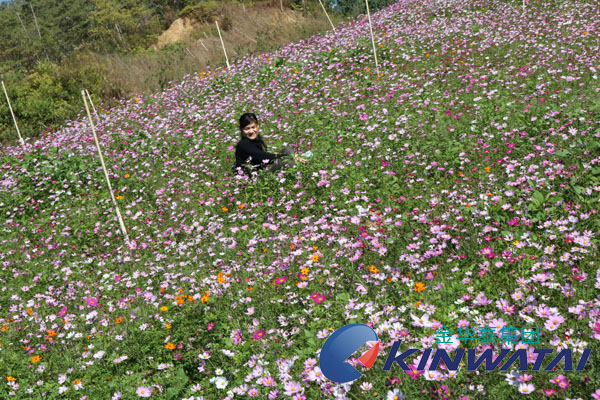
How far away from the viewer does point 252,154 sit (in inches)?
257

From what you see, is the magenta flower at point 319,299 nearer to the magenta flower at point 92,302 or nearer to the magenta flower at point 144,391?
the magenta flower at point 144,391

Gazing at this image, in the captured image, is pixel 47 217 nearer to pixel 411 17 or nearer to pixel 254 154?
pixel 254 154

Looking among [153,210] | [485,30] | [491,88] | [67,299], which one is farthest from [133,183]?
[485,30]

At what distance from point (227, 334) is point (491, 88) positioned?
6678 millimetres

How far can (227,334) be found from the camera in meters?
3.27

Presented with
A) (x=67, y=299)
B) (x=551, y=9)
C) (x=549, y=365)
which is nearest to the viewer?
(x=549, y=365)

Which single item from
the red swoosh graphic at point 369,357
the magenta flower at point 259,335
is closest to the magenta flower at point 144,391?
the magenta flower at point 259,335

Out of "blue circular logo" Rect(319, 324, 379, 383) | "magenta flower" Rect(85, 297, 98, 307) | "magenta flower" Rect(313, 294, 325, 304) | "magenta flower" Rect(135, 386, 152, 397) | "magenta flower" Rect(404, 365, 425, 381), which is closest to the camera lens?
"magenta flower" Rect(404, 365, 425, 381)

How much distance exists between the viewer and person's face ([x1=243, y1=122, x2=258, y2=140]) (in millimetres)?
6562

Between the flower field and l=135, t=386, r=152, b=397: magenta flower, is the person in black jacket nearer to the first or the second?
the flower field

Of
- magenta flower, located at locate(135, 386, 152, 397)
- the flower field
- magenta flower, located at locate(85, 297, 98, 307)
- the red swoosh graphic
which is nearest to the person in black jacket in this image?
the flower field

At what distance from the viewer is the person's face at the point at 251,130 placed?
6.56 metres

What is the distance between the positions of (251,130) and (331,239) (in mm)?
3048

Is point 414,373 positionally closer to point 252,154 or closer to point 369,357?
point 369,357
